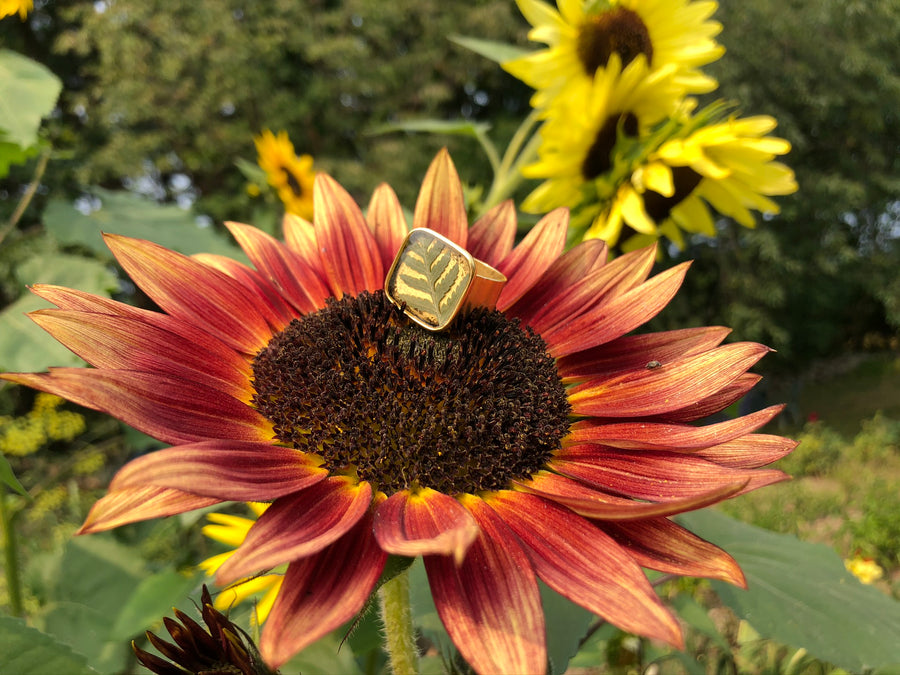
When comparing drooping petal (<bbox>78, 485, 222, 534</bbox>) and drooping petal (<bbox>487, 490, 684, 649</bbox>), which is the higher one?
drooping petal (<bbox>78, 485, 222, 534</bbox>)

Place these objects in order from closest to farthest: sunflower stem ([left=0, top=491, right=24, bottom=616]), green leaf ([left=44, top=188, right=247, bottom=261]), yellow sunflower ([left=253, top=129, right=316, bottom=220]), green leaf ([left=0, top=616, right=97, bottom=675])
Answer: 1. green leaf ([left=0, top=616, right=97, bottom=675])
2. sunflower stem ([left=0, top=491, right=24, bottom=616])
3. green leaf ([left=44, top=188, right=247, bottom=261])
4. yellow sunflower ([left=253, top=129, right=316, bottom=220])

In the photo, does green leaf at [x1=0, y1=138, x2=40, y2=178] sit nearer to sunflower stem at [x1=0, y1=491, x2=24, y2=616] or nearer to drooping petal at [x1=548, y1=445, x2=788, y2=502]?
sunflower stem at [x1=0, y1=491, x2=24, y2=616]

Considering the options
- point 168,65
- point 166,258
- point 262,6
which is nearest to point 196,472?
point 166,258

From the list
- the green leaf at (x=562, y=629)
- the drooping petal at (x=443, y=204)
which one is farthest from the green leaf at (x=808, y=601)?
the drooping petal at (x=443, y=204)

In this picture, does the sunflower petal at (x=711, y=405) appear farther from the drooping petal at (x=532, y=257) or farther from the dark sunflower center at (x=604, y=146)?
the dark sunflower center at (x=604, y=146)

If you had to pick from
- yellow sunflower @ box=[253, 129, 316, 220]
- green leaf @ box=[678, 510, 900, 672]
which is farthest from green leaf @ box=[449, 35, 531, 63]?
yellow sunflower @ box=[253, 129, 316, 220]

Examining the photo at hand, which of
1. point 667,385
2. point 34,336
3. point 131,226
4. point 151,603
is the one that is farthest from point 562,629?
point 131,226

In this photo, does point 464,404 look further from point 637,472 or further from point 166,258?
point 166,258

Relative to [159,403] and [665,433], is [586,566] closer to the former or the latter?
[665,433]
